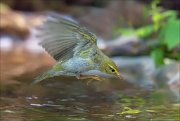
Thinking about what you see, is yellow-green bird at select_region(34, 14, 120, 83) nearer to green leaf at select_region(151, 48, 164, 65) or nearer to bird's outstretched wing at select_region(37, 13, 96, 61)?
bird's outstretched wing at select_region(37, 13, 96, 61)

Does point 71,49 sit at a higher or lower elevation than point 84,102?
higher

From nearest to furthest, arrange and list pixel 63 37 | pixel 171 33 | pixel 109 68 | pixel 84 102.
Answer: pixel 109 68
pixel 63 37
pixel 84 102
pixel 171 33

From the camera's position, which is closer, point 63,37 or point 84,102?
point 63,37

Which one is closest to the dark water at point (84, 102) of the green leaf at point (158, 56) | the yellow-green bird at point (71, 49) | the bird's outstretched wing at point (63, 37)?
the yellow-green bird at point (71, 49)

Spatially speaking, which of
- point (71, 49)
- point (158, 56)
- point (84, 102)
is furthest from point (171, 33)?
point (71, 49)

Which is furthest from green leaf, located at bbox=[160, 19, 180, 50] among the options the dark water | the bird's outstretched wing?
the bird's outstretched wing

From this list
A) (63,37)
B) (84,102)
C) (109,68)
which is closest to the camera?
(109,68)

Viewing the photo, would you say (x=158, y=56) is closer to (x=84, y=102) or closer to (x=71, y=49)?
(x=84, y=102)
